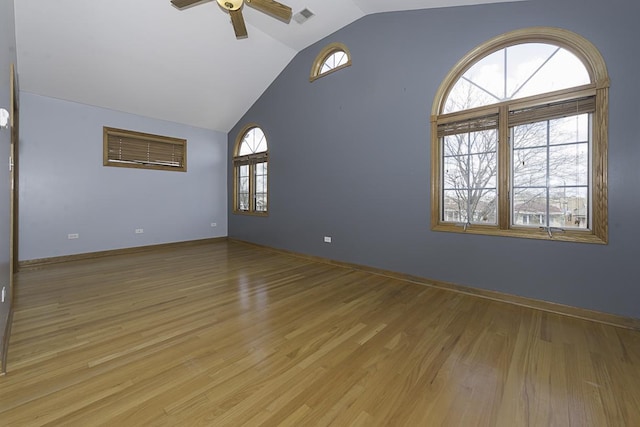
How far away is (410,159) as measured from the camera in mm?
3398

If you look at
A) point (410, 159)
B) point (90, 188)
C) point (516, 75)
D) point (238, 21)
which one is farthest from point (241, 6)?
point (90, 188)

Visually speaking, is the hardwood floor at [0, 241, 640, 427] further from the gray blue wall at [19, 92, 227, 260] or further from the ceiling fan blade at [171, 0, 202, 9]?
the ceiling fan blade at [171, 0, 202, 9]

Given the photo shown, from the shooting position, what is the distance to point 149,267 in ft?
13.3

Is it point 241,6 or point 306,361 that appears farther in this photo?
point 241,6

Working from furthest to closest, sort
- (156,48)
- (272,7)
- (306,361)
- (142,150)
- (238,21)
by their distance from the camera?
(142,150)
(156,48)
(238,21)
(272,7)
(306,361)

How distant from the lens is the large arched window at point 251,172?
18.7ft

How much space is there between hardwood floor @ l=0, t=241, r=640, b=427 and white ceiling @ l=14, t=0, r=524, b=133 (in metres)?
3.20

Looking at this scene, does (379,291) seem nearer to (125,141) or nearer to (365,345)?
(365,345)

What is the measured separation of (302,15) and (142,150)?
398cm

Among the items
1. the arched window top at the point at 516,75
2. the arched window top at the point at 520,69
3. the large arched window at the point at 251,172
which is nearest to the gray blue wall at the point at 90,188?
the large arched window at the point at 251,172

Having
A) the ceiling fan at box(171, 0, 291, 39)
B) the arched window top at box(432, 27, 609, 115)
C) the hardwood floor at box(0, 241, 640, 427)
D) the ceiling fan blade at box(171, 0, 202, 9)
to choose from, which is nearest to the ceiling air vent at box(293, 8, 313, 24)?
the ceiling fan at box(171, 0, 291, 39)

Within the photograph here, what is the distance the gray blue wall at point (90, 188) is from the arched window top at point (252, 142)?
0.83 m

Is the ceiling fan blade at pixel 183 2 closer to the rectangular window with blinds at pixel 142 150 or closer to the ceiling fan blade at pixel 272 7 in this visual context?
the ceiling fan blade at pixel 272 7

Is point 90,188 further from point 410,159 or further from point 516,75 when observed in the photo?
point 516,75
